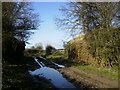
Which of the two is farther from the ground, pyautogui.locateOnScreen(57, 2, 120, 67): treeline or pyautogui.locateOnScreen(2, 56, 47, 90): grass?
pyautogui.locateOnScreen(57, 2, 120, 67): treeline

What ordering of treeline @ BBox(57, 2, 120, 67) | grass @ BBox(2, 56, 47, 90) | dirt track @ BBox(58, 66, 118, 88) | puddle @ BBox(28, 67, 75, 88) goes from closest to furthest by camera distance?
dirt track @ BBox(58, 66, 118, 88)
grass @ BBox(2, 56, 47, 90)
puddle @ BBox(28, 67, 75, 88)
treeline @ BBox(57, 2, 120, 67)

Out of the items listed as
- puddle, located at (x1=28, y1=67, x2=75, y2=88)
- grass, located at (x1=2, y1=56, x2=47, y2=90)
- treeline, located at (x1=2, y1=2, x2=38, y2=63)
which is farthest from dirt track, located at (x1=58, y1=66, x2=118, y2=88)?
treeline, located at (x1=2, y1=2, x2=38, y2=63)

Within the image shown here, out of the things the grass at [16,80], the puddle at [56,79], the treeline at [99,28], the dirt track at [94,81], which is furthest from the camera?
the treeline at [99,28]

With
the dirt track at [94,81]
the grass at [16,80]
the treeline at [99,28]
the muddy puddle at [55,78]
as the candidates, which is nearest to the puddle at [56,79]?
the muddy puddle at [55,78]

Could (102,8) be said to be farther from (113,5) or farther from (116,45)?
(116,45)

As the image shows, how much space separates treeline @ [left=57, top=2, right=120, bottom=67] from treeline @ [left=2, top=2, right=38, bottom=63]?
205 inches

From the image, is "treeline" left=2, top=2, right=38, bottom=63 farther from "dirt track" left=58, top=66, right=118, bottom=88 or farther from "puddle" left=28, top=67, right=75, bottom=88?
"dirt track" left=58, top=66, right=118, bottom=88

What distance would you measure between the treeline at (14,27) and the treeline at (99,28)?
17.1ft

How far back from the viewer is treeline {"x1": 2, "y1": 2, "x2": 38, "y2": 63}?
12045 millimetres

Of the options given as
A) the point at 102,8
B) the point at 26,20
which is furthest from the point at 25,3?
the point at 102,8

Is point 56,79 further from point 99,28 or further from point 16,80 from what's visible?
point 99,28

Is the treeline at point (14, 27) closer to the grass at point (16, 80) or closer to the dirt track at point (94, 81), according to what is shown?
the grass at point (16, 80)

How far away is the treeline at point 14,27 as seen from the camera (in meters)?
12.0

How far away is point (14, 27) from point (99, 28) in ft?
32.0
